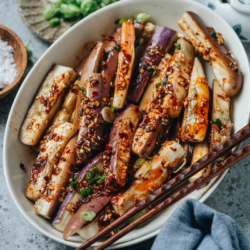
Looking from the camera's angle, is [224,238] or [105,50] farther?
[105,50]

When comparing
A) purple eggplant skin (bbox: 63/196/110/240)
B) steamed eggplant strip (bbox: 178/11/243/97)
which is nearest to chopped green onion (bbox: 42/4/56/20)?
steamed eggplant strip (bbox: 178/11/243/97)

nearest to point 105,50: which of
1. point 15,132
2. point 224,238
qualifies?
point 15,132

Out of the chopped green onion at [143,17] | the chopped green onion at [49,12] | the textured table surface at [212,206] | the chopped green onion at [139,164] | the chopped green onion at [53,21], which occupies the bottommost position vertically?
the textured table surface at [212,206]

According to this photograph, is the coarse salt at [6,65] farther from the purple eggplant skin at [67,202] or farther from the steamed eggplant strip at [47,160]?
the purple eggplant skin at [67,202]

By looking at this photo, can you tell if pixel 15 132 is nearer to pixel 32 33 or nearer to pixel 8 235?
pixel 8 235

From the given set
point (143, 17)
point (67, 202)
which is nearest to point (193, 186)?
point (67, 202)

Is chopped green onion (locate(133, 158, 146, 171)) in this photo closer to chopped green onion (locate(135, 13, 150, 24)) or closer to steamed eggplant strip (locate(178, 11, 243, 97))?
steamed eggplant strip (locate(178, 11, 243, 97))

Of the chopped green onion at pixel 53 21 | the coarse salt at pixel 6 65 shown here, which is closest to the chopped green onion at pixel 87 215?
the coarse salt at pixel 6 65
